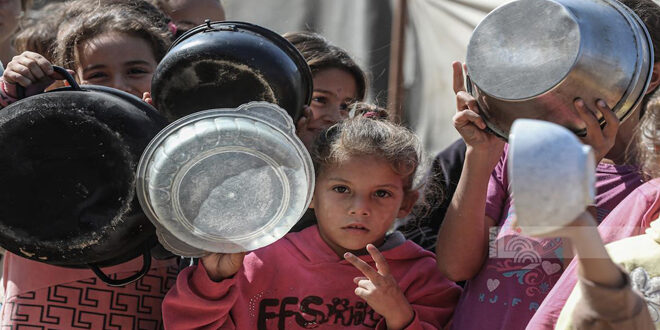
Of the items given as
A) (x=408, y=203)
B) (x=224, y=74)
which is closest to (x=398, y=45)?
(x=408, y=203)

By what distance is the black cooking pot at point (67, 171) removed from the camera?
165 centimetres

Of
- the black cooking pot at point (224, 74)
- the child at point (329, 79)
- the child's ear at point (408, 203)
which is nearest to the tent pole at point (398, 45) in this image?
the child at point (329, 79)

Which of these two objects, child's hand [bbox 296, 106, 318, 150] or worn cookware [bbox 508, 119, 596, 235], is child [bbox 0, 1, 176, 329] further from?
worn cookware [bbox 508, 119, 596, 235]

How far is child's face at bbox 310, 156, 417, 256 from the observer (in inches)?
78.6

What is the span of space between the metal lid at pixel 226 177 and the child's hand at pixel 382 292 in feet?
0.78

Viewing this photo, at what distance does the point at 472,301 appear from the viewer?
192 centimetres

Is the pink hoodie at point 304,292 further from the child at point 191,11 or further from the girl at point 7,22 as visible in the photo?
the girl at point 7,22

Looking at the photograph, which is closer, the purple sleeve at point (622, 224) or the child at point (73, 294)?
the purple sleeve at point (622, 224)

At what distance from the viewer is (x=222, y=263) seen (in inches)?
69.6

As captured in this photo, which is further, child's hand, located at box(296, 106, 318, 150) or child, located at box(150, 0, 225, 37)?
child, located at box(150, 0, 225, 37)

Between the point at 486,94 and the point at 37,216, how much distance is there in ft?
2.95

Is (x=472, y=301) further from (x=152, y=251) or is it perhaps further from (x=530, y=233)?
(x=530, y=233)

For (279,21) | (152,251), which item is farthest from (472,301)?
(279,21)

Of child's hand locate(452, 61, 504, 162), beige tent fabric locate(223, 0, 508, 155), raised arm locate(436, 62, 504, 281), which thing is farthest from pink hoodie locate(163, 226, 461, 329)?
beige tent fabric locate(223, 0, 508, 155)
